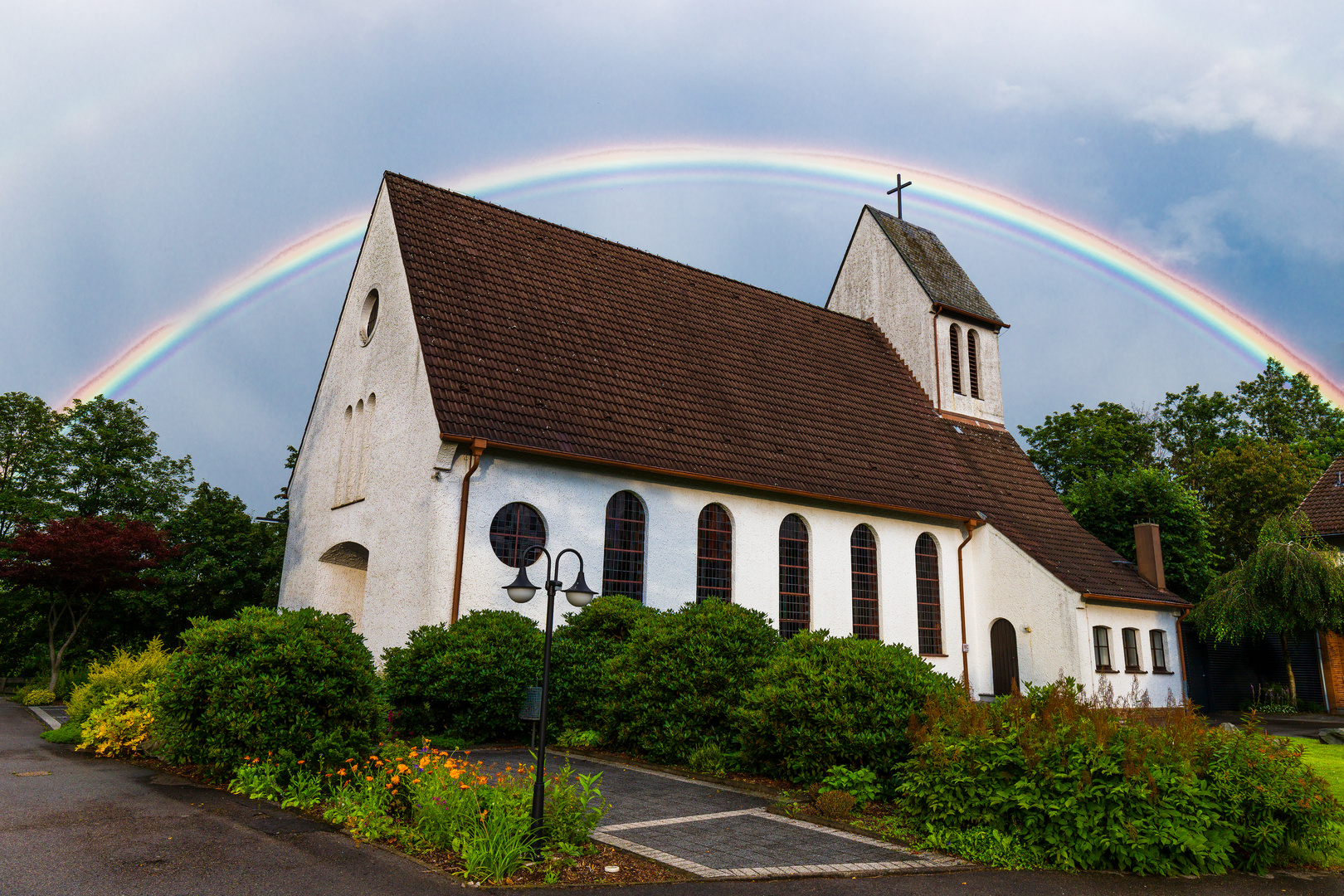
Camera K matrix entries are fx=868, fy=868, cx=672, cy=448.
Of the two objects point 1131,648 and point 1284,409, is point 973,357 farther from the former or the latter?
point 1284,409

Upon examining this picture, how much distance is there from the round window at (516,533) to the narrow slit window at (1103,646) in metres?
14.2

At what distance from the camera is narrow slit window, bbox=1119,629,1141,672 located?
2200 cm

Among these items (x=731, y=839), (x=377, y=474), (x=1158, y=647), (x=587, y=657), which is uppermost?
(x=377, y=474)

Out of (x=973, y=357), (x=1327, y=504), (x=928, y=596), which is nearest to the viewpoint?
(x=928, y=596)

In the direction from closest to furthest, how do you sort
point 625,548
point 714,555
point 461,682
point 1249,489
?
1. point 461,682
2. point 625,548
3. point 714,555
4. point 1249,489

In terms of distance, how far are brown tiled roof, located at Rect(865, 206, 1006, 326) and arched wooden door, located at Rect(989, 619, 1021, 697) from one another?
9.99m

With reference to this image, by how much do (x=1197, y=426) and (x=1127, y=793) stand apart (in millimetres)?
47886

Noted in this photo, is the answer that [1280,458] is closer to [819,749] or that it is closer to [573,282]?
[573,282]

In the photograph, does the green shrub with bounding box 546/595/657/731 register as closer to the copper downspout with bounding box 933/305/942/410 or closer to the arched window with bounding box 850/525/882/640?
the arched window with bounding box 850/525/882/640

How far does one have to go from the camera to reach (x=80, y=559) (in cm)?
2166

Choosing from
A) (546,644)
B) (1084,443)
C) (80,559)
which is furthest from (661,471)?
(1084,443)

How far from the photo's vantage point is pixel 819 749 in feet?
31.5

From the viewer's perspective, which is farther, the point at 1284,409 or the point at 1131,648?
the point at 1284,409

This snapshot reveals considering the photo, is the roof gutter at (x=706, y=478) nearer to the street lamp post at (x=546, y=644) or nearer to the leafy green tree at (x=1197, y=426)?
the street lamp post at (x=546, y=644)
